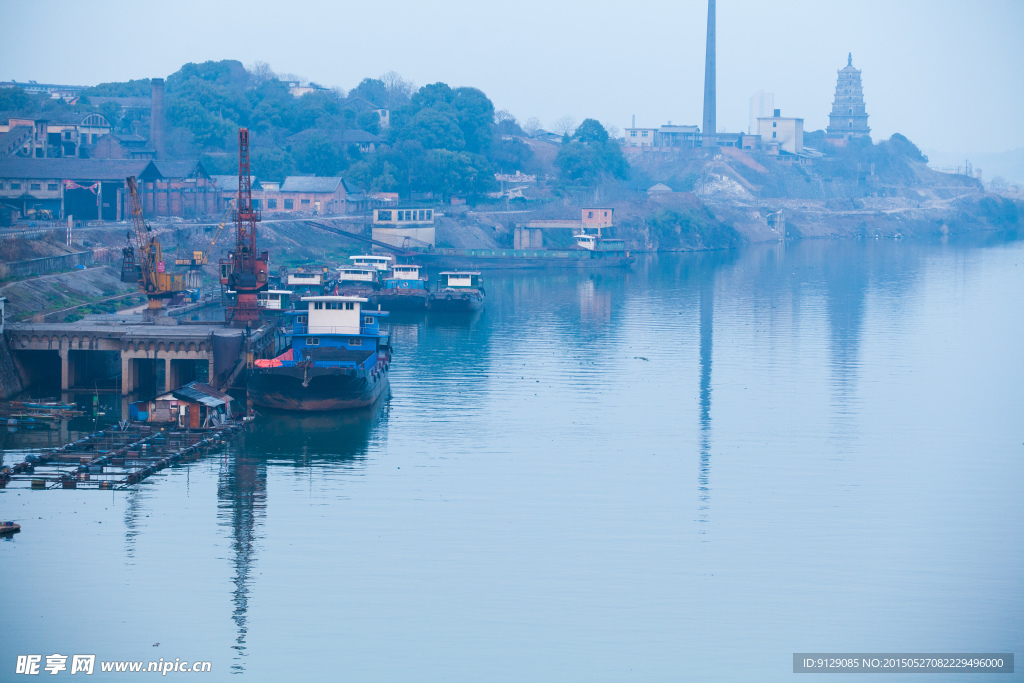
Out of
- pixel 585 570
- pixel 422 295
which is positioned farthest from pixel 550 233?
pixel 585 570

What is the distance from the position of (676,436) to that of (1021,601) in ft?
62.5

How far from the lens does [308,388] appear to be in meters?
49.7

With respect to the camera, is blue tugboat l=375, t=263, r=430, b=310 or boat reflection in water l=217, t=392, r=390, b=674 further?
blue tugboat l=375, t=263, r=430, b=310

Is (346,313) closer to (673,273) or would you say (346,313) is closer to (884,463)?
(884,463)

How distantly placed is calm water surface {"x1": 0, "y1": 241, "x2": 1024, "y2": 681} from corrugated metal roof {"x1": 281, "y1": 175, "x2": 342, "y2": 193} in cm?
6591

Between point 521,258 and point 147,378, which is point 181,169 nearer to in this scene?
point 521,258

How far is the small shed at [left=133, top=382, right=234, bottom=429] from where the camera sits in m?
46.3

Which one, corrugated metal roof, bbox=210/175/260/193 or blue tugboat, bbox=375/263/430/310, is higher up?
corrugated metal roof, bbox=210/175/260/193

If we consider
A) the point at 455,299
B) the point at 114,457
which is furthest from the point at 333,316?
the point at 455,299

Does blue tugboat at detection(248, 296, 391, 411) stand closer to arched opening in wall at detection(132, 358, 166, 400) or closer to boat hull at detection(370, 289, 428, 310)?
arched opening in wall at detection(132, 358, 166, 400)

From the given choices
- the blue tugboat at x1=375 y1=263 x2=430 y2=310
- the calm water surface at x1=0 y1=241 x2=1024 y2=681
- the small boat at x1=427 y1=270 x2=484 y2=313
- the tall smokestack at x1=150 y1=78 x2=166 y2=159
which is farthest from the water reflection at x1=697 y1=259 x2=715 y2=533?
the tall smokestack at x1=150 y1=78 x2=166 y2=159

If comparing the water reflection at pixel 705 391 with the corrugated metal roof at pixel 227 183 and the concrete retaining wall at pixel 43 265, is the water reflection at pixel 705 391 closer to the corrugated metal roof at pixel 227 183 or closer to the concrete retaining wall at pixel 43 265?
the concrete retaining wall at pixel 43 265

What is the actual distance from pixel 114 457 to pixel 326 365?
39.4ft

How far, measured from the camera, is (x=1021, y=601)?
3209cm
